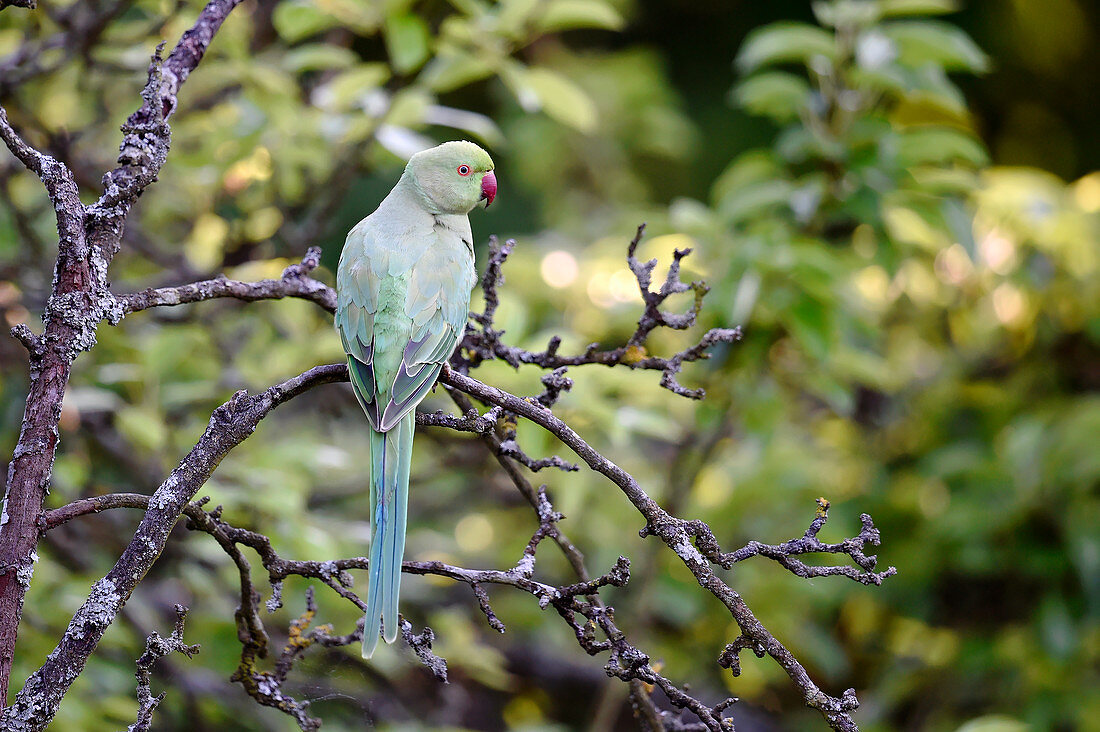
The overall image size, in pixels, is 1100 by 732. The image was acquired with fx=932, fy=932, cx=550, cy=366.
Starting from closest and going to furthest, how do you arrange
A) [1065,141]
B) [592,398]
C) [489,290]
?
1. [489,290]
2. [592,398]
3. [1065,141]

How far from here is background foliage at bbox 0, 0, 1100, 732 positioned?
2699mm

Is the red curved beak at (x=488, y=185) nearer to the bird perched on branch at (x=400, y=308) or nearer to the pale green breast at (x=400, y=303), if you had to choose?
the bird perched on branch at (x=400, y=308)

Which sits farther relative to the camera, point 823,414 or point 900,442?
point 823,414

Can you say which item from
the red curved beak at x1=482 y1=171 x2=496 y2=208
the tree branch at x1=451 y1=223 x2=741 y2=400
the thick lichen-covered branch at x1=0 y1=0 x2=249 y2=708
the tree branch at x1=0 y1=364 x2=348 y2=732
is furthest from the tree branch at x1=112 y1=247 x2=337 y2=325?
the red curved beak at x1=482 y1=171 x2=496 y2=208

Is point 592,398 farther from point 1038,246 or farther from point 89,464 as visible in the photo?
point 1038,246

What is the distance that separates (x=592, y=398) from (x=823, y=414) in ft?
9.45

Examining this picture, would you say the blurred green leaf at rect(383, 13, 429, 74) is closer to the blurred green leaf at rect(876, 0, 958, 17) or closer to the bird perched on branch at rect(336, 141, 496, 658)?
the bird perched on branch at rect(336, 141, 496, 658)

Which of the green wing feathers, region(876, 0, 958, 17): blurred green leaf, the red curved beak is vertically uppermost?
region(876, 0, 958, 17): blurred green leaf

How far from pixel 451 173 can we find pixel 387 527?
2.47ft

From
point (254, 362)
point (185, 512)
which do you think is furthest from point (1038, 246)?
point (185, 512)

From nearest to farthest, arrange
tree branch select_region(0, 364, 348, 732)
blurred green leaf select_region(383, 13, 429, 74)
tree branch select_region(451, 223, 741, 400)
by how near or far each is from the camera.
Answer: tree branch select_region(0, 364, 348, 732) < tree branch select_region(451, 223, 741, 400) < blurred green leaf select_region(383, 13, 429, 74)

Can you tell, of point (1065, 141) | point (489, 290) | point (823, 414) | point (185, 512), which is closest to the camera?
point (185, 512)

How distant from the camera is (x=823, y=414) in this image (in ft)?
16.3

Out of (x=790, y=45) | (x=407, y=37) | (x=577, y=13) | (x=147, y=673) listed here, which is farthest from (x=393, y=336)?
(x=790, y=45)
